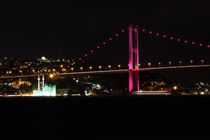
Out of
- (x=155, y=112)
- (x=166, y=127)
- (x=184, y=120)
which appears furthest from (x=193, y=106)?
(x=166, y=127)

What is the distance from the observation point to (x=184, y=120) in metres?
14.8

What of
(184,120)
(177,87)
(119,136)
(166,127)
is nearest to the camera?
(119,136)

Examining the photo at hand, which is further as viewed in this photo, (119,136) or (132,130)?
(132,130)

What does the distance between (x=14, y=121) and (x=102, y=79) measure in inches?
1310

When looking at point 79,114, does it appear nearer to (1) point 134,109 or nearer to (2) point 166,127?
(1) point 134,109

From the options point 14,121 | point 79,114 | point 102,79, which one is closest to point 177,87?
point 102,79

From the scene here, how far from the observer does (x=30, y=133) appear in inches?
481

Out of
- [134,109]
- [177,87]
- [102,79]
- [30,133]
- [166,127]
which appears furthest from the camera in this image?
[102,79]

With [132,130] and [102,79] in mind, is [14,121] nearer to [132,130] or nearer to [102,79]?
A: [132,130]

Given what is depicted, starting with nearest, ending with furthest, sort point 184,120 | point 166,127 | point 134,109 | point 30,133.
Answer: point 30,133
point 166,127
point 184,120
point 134,109

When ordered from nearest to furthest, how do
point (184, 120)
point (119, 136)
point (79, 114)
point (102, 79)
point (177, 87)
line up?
point (119, 136), point (184, 120), point (79, 114), point (177, 87), point (102, 79)

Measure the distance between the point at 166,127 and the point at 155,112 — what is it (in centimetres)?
457

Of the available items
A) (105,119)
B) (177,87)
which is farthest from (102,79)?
(105,119)

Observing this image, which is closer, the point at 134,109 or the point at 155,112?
the point at 155,112
